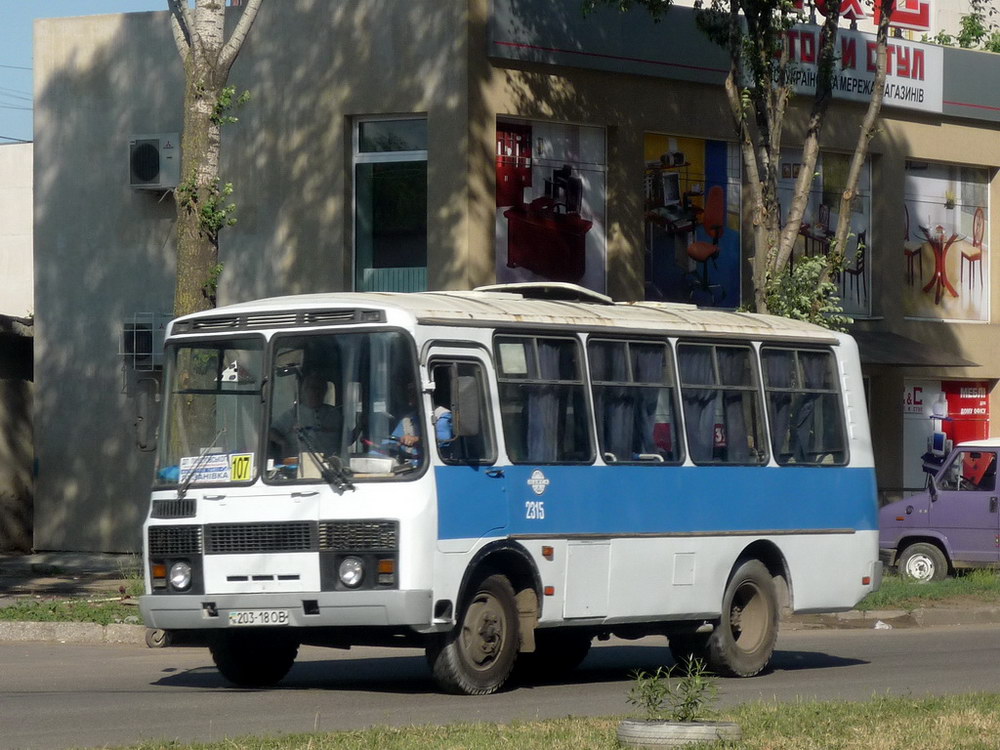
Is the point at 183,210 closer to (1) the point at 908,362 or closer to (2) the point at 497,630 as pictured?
(2) the point at 497,630

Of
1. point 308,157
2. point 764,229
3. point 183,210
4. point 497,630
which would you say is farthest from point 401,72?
point 497,630

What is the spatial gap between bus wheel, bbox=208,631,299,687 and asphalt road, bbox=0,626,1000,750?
0.16 m

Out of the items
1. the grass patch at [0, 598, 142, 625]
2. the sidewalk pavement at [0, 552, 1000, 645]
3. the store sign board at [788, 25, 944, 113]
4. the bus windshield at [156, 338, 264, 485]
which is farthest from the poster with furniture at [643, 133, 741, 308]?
the bus windshield at [156, 338, 264, 485]

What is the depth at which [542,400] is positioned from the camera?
1277cm

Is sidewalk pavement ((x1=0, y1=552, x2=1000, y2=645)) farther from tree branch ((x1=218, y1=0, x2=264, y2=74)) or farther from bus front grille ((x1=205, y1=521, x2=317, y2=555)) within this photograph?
tree branch ((x1=218, y1=0, x2=264, y2=74))

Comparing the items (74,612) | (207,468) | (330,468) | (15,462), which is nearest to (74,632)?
(74,612)

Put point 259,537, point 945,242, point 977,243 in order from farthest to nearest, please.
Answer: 1. point 977,243
2. point 945,242
3. point 259,537

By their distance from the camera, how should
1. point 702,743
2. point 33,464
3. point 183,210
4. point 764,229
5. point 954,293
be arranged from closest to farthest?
point 702,743, point 183,210, point 764,229, point 33,464, point 954,293

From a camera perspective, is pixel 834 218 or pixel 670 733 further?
pixel 834 218

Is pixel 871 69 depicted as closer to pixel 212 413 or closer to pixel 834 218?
pixel 834 218

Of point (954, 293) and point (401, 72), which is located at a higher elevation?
point (401, 72)

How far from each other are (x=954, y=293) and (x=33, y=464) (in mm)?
15252

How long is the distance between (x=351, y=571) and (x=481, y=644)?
1081 millimetres

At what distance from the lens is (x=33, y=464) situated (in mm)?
27938
